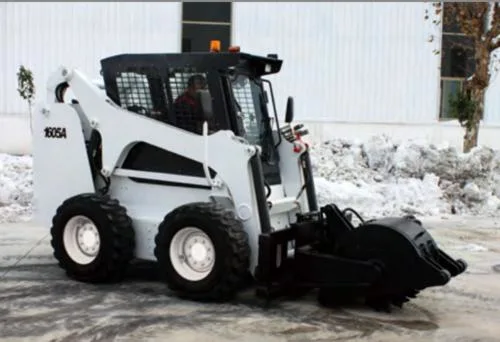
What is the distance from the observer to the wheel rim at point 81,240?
21.9 ft

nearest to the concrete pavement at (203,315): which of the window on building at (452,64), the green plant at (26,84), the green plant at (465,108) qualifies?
the green plant at (465,108)

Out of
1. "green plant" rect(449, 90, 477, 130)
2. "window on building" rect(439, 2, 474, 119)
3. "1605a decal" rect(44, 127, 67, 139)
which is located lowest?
"1605a decal" rect(44, 127, 67, 139)

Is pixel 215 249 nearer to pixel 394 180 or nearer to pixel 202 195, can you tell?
pixel 202 195

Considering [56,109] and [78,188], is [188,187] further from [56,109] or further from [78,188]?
[56,109]

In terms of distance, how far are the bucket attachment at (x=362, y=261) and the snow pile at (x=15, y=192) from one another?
6687 millimetres

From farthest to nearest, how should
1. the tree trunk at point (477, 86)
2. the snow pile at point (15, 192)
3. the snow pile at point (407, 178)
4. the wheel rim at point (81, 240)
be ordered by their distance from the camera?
1. the tree trunk at point (477, 86)
2. the snow pile at point (407, 178)
3. the snow pile at point (15, 192)
4. the wheel rim at point (81, 240)

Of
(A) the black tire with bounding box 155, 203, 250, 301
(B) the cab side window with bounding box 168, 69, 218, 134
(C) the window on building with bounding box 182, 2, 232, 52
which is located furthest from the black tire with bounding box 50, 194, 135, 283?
(C) the window on building with bounding box 182, 2, 232, 52

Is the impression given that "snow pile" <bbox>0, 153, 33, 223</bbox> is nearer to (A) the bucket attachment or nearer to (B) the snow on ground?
(B) the snow on ground

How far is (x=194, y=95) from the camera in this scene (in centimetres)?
632

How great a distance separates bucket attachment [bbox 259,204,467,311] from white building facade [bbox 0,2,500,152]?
12759mm

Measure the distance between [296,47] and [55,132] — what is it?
501 inches

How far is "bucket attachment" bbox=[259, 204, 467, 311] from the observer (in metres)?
5.52

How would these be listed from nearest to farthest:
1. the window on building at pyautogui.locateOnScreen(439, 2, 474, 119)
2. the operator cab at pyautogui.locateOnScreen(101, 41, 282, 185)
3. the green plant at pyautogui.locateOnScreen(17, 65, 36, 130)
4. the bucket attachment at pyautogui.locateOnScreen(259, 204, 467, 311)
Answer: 1. the bucket attachment at pyautogui.locateOnScreen(259, 204, 467, 311)
2. the operator cab at pyautogui.locateOnScreen(101, 41, 282, 185)
3. the green plant at pyautogui.locateOnScreen(17, 65, 36, 130)
4. the window on building at pyautogui.locateOnScreen(439, 2, 474, 119)

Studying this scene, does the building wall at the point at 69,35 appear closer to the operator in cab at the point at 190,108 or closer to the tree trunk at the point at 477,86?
Answer: the tree trunk at the point at 477,86
